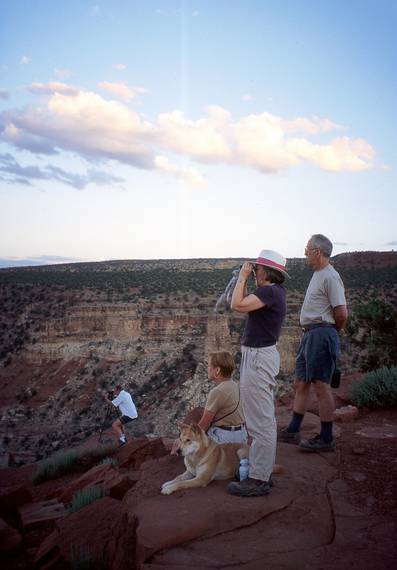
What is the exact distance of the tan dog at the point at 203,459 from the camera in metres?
4.04

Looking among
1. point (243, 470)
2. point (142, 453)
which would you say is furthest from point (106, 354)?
point (243, 470)

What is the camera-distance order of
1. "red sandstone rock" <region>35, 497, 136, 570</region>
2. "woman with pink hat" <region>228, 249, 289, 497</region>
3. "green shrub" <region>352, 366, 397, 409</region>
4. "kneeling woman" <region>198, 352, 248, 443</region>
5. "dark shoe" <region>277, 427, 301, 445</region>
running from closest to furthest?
"red sandstone rock" <region>35, 497, 136, 570</region>, "woman with pink hat" <region>228, 249, 289, 497</region>, "kneeling woman" <region>198, 352, 248, 443</region>, "dark shoe" <region>277, 427, 301, 445</region>, "green shrub" <region>352, 366, 397, 409</region>

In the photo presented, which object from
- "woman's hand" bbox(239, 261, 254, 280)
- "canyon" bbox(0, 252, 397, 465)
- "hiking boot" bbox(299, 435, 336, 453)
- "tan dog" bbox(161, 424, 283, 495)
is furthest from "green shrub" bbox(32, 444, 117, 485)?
"canyon" bbox(0, 252, 397, 465)

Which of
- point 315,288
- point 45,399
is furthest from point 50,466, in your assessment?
point 45,399

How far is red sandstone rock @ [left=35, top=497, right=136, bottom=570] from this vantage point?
361cm

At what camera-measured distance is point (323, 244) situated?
4801mm

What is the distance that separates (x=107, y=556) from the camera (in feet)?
13.0

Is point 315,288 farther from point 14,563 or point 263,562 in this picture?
point 14,563

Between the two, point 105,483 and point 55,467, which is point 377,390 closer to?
point 105,483

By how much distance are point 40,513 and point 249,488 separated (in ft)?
11.2

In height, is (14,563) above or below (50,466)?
above

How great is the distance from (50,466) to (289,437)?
17.2ft

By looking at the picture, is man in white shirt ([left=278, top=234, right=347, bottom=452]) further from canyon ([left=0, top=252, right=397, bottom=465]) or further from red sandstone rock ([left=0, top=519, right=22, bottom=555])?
canyon ([left=0, top=252, right=397, bottom=465])

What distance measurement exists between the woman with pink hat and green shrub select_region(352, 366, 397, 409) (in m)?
4.53
